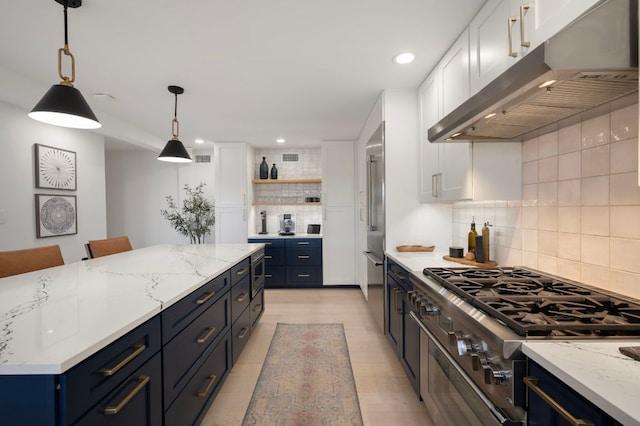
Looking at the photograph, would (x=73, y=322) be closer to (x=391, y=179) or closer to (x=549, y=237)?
(x=549, y=237)

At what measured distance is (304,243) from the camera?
15.5 feet

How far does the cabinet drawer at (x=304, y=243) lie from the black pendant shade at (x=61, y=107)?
3.34m

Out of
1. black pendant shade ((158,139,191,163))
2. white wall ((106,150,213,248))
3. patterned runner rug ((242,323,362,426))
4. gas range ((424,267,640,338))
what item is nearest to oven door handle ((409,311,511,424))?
gas range ((424,267,640,338))

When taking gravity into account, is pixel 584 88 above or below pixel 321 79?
Answer: below

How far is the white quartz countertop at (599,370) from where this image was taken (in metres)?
0.59

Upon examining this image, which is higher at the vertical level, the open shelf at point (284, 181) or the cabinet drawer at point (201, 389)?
the open shelf at point (284, 181)

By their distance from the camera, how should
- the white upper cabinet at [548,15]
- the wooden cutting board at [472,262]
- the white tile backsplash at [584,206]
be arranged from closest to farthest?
the white upper cabinet at [548,15], the white tile backsplash at [584,206], the wooden cutting board at [472,262]

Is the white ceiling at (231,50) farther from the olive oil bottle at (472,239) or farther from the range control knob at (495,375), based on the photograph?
the range control knob at (495,375)

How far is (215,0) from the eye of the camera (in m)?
1.58

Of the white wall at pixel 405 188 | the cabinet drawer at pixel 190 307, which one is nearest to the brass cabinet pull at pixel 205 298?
the cabinet drawer at pixel 190 307

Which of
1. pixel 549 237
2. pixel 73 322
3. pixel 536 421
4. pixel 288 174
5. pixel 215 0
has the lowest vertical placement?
pixel 536 421

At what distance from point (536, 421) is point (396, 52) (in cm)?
217

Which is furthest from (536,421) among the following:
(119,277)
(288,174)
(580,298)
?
(288,174)

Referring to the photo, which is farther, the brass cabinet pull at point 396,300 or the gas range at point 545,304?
the brass cabinet pull at point 396,300
